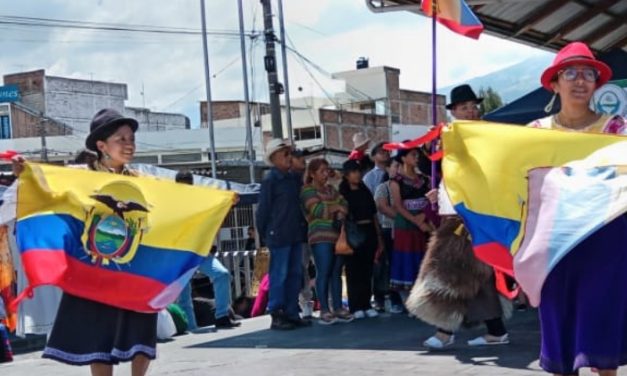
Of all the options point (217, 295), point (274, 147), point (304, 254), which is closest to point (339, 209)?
point (304, 254)

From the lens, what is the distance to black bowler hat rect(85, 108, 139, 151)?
557 centimetres

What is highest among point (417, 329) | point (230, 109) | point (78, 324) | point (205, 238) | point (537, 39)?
point (230, 109)

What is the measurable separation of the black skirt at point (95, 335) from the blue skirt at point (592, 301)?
84.3 inches

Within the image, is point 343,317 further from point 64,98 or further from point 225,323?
point 64,98

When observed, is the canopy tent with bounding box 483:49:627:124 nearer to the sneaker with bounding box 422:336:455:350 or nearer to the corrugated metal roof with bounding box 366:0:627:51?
the corrugated metal roof with bounding box 366:0:627:51

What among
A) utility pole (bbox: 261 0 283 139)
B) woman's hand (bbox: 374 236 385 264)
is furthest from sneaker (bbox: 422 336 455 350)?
utility pole (bbox: 261 0 283 139)

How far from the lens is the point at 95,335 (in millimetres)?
5297

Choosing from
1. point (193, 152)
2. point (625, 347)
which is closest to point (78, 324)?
point (625, 347)

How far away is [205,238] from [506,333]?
3484 mm

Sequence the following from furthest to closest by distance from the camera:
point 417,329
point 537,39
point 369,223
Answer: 1. point 537,39
2. point 369,223
3. point 417,329

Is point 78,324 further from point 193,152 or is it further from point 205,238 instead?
point 193,152

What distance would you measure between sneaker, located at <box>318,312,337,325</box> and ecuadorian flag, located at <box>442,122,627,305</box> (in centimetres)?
541

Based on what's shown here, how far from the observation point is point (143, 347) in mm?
5355

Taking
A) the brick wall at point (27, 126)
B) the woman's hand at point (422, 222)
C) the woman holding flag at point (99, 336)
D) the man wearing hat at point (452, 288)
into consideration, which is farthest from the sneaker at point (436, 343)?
the brick wall at point (27, 126)
